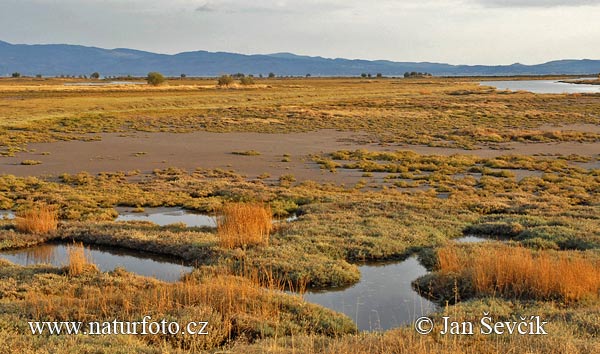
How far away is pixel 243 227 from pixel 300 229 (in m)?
1.94

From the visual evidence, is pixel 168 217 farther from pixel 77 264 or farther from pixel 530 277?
pixel 530 277

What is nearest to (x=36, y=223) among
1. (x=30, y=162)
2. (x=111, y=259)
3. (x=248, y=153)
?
(x=111, y=259)

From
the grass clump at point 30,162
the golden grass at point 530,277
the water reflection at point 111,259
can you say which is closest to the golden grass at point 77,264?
the water reflection at point 111,259

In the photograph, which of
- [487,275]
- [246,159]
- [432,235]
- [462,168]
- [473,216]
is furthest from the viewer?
→ [246,159]

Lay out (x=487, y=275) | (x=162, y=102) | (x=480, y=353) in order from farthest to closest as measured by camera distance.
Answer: (x=162, y=102), (x=487, y=275), (x=480, y=353)

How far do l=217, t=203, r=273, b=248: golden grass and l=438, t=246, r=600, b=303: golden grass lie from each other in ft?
16.0

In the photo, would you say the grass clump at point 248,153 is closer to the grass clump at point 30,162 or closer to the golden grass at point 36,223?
the grass clump at point 30,162

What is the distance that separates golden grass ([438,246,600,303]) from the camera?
1073cm

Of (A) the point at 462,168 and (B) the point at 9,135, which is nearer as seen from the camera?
(A) the point at 462,168

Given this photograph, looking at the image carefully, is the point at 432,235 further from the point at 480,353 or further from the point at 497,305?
the point at 480,353

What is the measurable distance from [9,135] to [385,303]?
38274mm

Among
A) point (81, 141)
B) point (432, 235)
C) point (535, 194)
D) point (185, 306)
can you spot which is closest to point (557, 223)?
point (432, 235)

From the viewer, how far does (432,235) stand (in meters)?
16.3

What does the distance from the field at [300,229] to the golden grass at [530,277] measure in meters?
0.04
